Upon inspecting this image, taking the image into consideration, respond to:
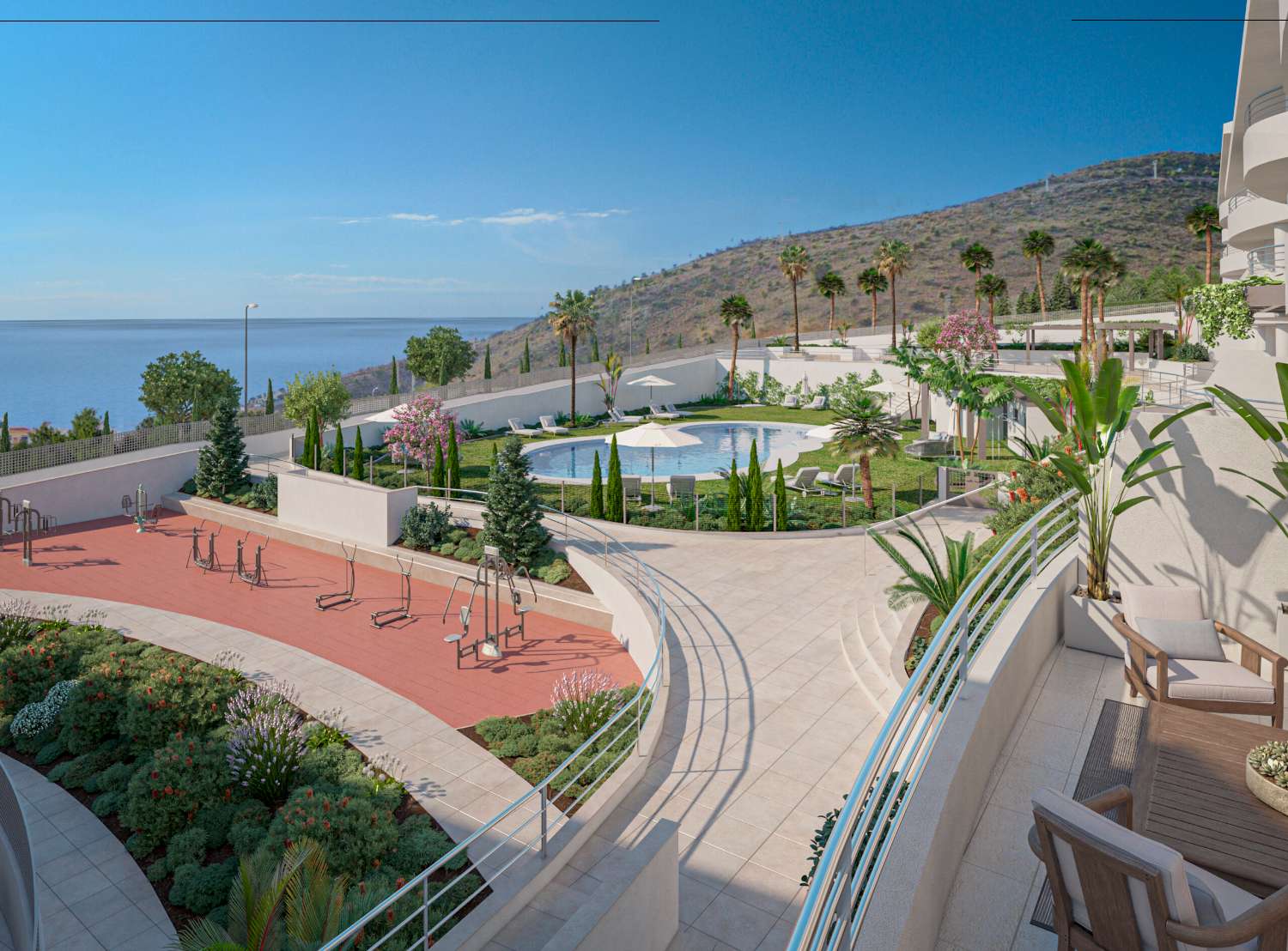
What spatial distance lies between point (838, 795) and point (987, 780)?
247 centimetres

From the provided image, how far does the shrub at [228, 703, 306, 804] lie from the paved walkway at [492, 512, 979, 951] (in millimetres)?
4025

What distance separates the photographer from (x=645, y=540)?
17.3 metres

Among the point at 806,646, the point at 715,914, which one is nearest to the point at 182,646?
the point at 806,646

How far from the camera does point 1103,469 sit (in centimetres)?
762

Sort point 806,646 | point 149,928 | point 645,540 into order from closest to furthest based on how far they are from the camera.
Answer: point 149,928
point 806,646
point 645,540

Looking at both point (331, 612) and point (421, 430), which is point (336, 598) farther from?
point (421, 430)

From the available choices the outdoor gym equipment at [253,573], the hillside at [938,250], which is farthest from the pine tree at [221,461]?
the hillside at [938,250]

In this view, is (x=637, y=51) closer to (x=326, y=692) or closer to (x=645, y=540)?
(x=645, y=540)

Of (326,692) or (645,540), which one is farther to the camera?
(645,540)

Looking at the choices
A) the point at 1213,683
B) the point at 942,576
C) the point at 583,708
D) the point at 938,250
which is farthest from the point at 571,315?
the point at 938,250

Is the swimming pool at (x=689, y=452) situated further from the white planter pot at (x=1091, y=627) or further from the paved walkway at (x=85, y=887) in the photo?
the paved walkway at (x=85, y=887)

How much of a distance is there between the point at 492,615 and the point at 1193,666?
11706 millimetres

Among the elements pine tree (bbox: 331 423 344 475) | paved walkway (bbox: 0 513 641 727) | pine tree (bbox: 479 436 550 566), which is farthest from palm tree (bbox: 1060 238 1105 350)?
paved walkway (bbox: 0 513 641 727)

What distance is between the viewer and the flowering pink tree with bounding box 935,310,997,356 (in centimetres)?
2752
